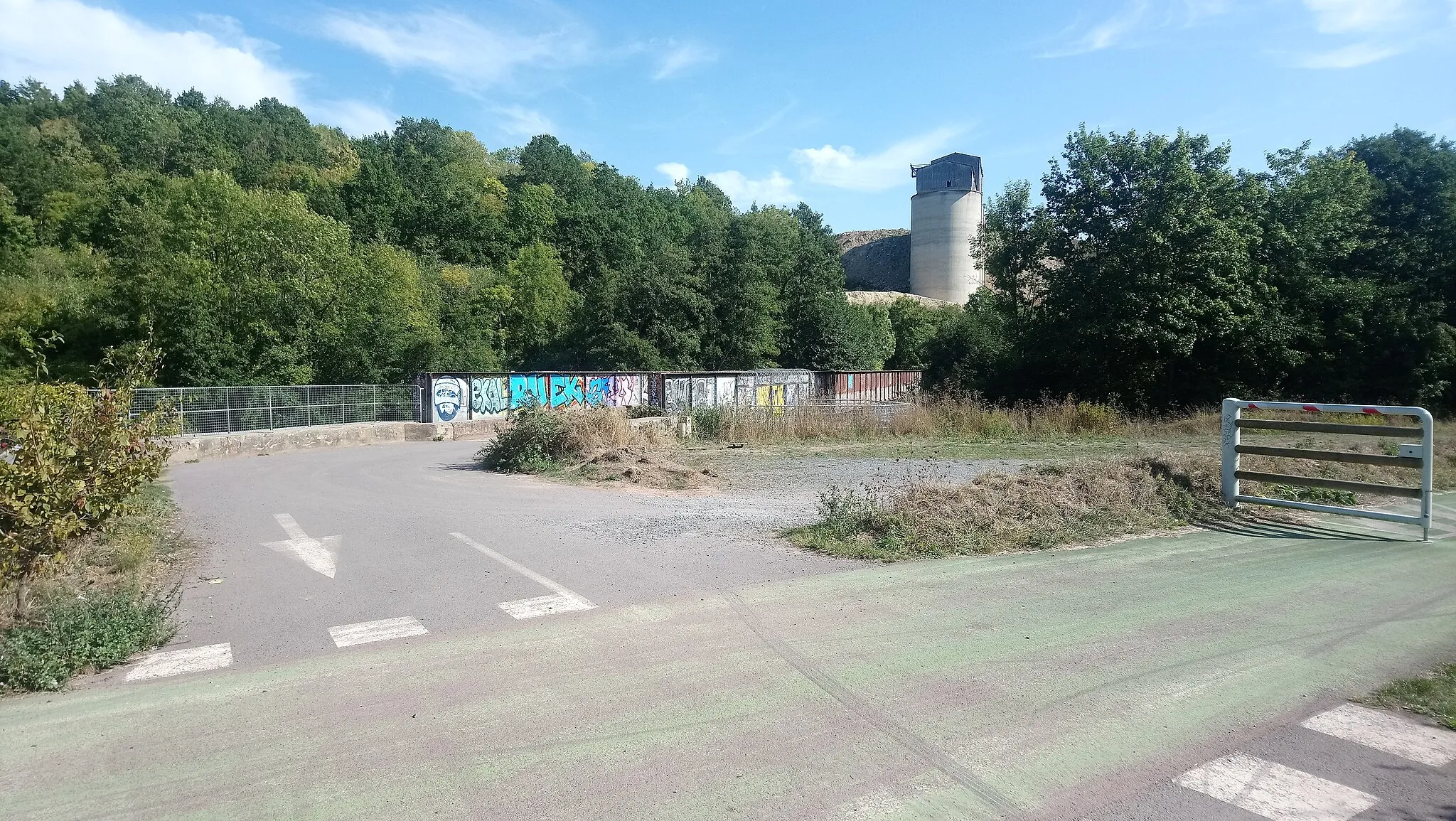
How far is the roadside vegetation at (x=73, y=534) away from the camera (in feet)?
17.3

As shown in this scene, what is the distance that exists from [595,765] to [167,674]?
10.2ft

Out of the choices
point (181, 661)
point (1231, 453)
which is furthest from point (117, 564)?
point (1231, 453)

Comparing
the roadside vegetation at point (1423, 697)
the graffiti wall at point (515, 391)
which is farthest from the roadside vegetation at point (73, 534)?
the graffiti wall at point (515, 391)

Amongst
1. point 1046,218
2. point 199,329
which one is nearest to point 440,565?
point 1046,218

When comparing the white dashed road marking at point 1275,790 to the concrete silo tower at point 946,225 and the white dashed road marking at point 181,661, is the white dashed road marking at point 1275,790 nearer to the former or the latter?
the white dashed road marking at point 181,661

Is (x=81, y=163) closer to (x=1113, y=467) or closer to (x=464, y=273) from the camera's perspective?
(x=464, y=273)

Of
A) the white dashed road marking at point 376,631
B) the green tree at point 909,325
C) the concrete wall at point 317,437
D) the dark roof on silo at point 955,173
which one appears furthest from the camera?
the dark roof on silo at point 955,173

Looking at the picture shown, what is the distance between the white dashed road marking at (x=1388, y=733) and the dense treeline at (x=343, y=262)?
30.3 m

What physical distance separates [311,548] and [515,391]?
24.1 meters

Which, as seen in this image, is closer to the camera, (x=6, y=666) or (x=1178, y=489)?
(x=6, y=666)

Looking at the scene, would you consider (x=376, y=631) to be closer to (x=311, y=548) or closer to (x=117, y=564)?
(x=117, y=564)

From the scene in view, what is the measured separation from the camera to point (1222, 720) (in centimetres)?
447

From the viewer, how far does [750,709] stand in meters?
4.55

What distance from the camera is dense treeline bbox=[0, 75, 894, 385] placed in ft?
132
